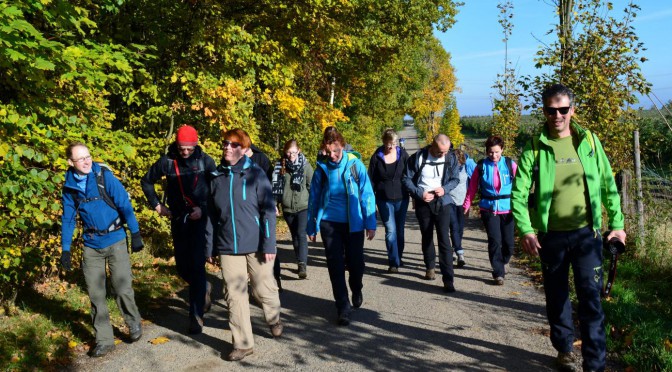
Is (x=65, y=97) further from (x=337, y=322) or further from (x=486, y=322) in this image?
(x=486, y=322)

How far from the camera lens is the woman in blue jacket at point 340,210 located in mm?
5910

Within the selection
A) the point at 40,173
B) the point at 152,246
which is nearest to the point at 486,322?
the point at 40,173

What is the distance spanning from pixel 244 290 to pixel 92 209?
1563 mm

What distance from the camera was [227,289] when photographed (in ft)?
16.7

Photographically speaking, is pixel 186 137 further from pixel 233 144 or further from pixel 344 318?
pixel 344 318

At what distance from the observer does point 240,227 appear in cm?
508

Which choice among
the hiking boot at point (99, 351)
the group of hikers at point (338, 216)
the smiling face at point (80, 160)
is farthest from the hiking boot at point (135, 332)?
the smiling face at point (80, 160)

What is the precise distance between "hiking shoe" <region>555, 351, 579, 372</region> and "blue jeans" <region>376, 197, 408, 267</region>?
3753 millimetres

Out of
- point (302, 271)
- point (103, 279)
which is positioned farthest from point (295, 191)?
point (103, 279)

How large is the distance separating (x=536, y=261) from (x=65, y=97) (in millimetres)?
6730

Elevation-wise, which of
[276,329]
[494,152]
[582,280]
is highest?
[494,152]

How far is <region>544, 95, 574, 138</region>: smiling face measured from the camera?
4.10 meters

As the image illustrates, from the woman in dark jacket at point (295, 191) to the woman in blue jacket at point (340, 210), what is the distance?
174 cm

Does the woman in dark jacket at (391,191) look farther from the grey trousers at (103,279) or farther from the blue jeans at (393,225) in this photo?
the grey trousers at (103,279)
